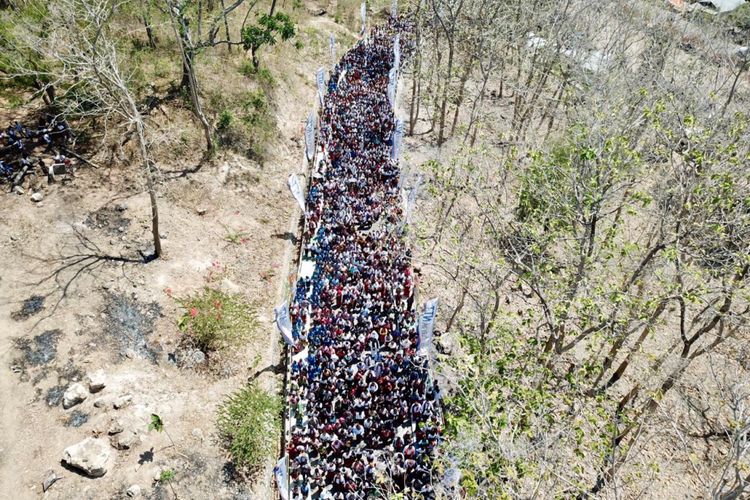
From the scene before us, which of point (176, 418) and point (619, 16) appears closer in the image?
point (176, 418)

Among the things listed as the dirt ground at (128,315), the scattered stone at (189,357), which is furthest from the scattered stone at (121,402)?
the scattered stone at (189,357)

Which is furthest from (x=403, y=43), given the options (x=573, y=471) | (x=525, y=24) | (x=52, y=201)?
(x=573, y=471)

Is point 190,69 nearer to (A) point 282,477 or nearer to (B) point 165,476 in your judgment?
(B) point 165,476

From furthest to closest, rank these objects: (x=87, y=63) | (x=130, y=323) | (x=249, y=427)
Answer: (x=130, y=323), (x=87, y=63), (x=249, y=427)

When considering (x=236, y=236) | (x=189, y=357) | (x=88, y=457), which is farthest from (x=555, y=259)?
(x=88, y=457)

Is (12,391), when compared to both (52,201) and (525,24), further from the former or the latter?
(525,24)

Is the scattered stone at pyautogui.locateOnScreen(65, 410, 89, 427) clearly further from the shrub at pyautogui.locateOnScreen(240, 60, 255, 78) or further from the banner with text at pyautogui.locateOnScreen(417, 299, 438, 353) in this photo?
the shrub at pyautogui.locateOnScreen(240, 60, 255, 78)
